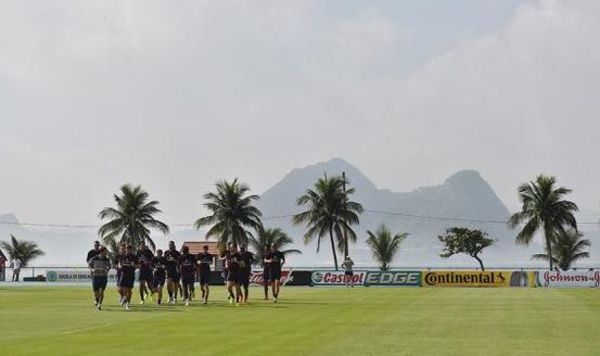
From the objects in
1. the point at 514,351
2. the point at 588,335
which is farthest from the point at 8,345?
the point at 588,335

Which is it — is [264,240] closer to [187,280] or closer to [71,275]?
[71,275]

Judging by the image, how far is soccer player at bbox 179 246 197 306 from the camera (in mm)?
33938

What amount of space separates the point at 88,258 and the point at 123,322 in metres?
7.29

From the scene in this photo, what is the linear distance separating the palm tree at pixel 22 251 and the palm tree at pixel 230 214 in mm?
25737

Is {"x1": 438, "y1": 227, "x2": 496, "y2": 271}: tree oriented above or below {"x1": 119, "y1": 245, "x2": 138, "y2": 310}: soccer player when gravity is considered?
above

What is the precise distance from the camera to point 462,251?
10669 centimetres

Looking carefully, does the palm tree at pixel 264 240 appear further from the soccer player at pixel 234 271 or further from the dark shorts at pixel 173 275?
the soccer player at pixel 234 271

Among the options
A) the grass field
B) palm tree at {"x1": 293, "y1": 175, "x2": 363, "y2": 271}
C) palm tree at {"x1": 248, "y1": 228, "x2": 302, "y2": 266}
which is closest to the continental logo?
the grass field

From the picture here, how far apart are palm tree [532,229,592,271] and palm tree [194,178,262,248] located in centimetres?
2898

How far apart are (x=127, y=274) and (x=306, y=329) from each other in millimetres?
11349

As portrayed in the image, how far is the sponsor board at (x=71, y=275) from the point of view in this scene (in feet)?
255

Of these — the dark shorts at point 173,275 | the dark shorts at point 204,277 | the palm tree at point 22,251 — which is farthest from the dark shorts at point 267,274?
the palm tree at point 22,251

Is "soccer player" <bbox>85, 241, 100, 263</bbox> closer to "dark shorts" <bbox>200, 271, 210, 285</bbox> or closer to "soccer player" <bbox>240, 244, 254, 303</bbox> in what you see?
"dark shorts" <bbox>200, 271, 210, 285</bbox>

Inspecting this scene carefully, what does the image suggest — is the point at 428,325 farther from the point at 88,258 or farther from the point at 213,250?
the point at 213,250
